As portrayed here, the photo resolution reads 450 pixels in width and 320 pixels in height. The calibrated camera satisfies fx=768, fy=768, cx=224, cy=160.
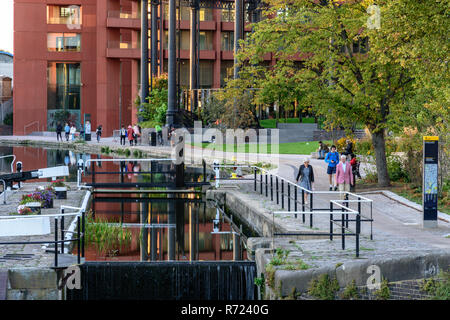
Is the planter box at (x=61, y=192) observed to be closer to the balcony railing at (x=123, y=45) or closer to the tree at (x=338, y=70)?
the tree at (x=338, y=70)

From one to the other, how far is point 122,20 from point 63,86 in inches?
424

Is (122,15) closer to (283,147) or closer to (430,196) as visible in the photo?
(283,147)

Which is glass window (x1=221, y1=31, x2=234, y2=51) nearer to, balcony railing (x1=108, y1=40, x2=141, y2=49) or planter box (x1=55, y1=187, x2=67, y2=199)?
balcony railing (x1=108, y1=40, x2=141, y2=49)

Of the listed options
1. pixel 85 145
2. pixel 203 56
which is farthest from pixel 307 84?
pixel 203 56

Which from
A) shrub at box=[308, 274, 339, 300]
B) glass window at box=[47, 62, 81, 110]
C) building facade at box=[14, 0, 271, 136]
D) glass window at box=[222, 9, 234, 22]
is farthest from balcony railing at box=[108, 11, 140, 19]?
shrub at box=[308, 274, 339, 300]

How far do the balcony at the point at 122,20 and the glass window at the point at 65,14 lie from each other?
18.4 feet

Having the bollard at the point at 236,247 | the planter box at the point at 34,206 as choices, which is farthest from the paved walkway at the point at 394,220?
the planter box at the point at 34,206

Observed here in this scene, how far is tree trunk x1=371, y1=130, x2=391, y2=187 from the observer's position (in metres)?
28.4

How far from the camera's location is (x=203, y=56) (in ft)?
280

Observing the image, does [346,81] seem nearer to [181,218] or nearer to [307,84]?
[307,84]

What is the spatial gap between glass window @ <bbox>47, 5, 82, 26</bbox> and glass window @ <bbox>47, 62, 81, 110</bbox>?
15.4ft

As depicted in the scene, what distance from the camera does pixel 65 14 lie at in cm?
8506

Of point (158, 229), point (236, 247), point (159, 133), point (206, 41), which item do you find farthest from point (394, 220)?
point (206, 41)
